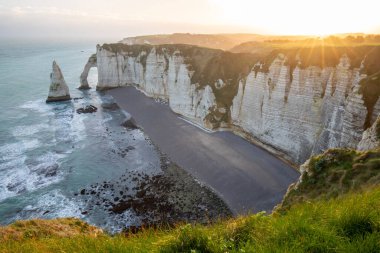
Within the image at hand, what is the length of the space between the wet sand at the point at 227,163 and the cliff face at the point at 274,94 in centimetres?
252

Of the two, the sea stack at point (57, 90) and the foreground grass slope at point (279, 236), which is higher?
the foreground grass slope at point (279, 236)

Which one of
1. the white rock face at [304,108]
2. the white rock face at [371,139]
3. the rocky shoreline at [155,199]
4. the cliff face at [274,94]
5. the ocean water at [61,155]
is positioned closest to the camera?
the white rock face at [371,139]

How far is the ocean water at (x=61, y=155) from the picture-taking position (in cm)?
2842

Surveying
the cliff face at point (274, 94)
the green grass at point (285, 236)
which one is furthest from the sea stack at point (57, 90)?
the green grass at point (285, 236)

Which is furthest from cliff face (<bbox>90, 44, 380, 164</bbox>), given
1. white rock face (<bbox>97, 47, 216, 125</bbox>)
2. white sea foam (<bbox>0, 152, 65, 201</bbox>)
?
white sea foam (<bbox>0, 152, 65, 201</bbox>)

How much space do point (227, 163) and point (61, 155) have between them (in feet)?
76.3

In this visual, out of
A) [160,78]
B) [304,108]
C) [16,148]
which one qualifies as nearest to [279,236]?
[304,108]

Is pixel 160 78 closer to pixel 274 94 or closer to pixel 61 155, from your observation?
pixel 61 155

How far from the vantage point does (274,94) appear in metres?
35.2

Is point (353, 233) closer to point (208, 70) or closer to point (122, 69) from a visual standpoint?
point (208, 70)

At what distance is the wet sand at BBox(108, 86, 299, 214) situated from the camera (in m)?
28.3

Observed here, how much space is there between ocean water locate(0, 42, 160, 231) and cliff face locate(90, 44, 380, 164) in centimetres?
1224

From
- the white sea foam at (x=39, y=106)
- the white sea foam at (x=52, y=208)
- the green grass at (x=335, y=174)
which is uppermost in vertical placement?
the green grass at (x=335, y=174)

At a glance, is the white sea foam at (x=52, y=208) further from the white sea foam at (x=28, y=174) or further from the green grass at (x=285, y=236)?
the green grass at (x=285, y=236)
